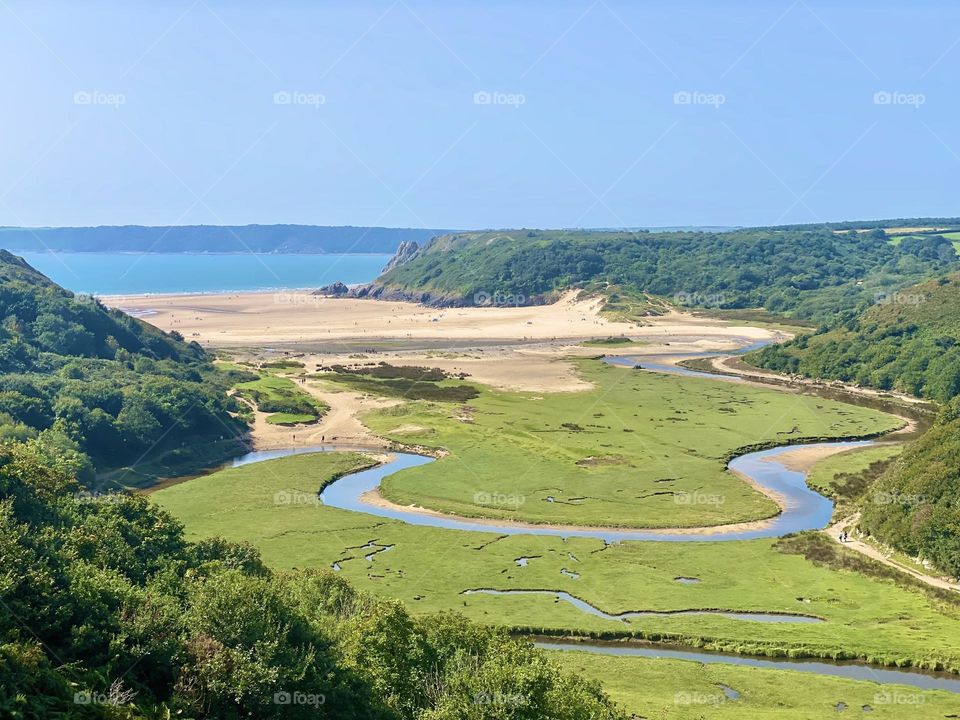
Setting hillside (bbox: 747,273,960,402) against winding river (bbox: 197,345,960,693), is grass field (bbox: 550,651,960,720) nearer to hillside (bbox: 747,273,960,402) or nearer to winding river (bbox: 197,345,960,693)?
winding river (bbox: 197,345,960,693)

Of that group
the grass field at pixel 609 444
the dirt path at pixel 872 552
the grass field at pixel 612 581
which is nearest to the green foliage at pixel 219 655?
the grass field at pixel 612 581

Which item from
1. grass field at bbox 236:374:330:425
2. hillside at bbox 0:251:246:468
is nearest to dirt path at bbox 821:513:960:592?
hillside at bbox 0:251:246:468

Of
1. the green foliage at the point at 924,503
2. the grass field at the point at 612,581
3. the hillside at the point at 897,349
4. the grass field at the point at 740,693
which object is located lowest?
the grass field at the point at 740,693

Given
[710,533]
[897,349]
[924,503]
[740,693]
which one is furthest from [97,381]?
[897,349]

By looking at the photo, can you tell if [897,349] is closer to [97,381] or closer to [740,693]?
[740,693]

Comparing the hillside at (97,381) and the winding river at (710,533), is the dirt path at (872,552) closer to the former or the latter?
the winding river at (710,533)

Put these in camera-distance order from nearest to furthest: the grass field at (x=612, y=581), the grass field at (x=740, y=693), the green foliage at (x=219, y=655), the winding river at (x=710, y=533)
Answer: the green foliage at (x=219, y=655)
the grass field at (x=740, y=693)
the winding river at (x=710, y=533)
the grass field at (x=612, y=581)

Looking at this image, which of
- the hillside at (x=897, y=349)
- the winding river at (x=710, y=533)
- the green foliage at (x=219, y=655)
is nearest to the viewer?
the green foliage at (x=219, y=655)

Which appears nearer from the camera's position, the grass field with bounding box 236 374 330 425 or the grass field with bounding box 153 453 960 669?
the grass field with bounding box 153 453 960 669
